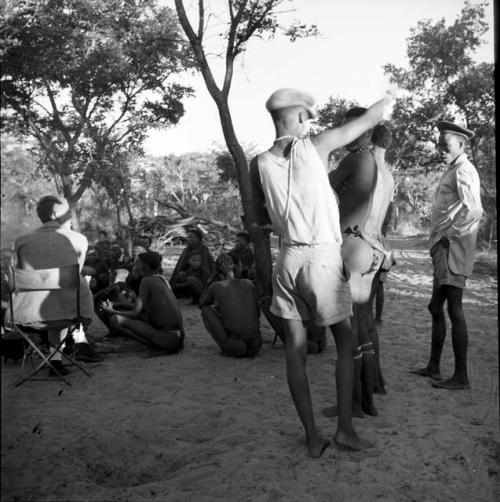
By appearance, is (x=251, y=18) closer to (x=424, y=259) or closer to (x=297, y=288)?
(x=297, y=288)

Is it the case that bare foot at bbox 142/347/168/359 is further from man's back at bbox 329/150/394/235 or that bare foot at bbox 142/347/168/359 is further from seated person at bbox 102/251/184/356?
man's back at bbox 329/150/394/235

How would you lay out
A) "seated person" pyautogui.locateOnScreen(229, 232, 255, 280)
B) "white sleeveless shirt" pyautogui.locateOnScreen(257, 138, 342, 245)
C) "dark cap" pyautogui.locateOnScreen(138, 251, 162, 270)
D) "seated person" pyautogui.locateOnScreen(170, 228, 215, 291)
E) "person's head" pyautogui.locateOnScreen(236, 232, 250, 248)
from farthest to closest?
"person's head" pyautogui.locateOnScreen(236, 232, 250, 248) < "seated person" pyautogui.locateOnScreen(170, 228, 215, 291) < "seated person" pyautogui.locateOnScreen(229, 232, 255, 280) < "dark cap" pyautogui.locateOnScreen(138, 251, 162, 270) < "white sleeveless shirt" pyautogui.locateOnScreen(257, 138, 342, 245)

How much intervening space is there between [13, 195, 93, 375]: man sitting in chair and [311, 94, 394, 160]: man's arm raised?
2135mm

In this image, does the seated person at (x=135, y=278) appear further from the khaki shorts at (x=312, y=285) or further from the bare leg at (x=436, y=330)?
the khaki shorts at (x=312, y=285)

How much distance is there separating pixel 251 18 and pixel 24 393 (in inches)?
264

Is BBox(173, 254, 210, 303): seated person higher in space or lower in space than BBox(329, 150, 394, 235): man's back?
lower

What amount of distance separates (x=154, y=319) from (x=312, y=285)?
3011 mm

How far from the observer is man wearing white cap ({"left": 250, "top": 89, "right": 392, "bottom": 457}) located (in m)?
2.85

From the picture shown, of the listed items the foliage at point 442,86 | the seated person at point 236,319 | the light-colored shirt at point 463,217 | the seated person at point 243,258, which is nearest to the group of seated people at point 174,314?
the seated person at point 236,319

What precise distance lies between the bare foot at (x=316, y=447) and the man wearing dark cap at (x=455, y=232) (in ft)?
5.13

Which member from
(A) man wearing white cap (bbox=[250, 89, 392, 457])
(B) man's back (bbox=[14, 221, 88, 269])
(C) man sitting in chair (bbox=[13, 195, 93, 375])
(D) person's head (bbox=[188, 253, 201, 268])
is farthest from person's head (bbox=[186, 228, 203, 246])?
(A) man wearing white cap (bbox=[250, 89, 392, 457])

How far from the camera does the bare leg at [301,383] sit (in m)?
2.90

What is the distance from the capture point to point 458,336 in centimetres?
404

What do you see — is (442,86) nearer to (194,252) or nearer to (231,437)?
(194,252)
